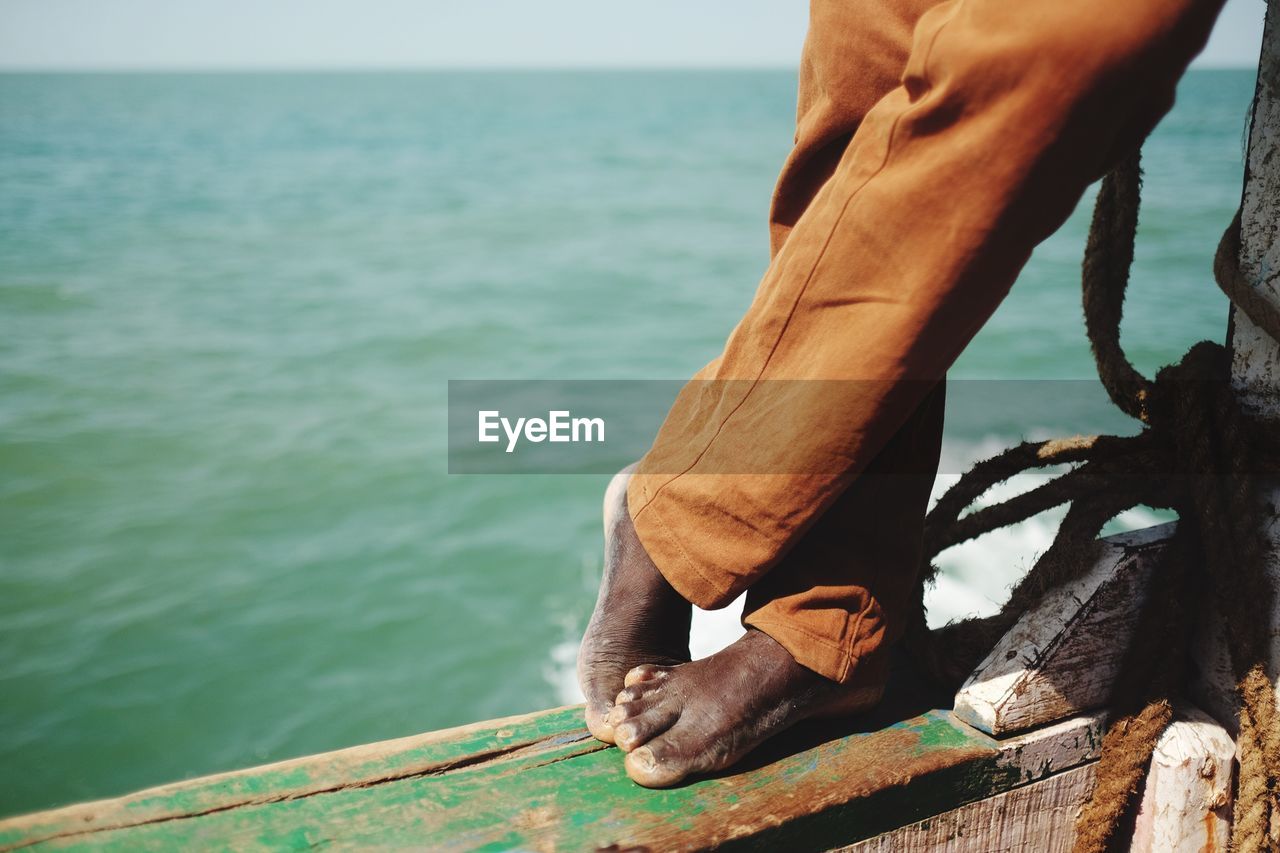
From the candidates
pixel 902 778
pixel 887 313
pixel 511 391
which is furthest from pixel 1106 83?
pixel 511 391

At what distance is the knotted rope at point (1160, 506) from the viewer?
100cm

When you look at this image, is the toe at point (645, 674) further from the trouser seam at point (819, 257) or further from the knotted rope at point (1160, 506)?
the knotted rope at point (1160, 506)

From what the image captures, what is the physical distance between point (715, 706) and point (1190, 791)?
53 centimetres

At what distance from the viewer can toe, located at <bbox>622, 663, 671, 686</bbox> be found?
3.36 feet

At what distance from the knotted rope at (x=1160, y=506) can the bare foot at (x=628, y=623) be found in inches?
11.3

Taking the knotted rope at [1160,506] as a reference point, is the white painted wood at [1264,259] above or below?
above

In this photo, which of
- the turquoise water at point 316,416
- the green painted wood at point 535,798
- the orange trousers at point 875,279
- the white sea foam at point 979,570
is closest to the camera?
the orange trousers at point 875,279

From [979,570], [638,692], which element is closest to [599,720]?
[638,692]

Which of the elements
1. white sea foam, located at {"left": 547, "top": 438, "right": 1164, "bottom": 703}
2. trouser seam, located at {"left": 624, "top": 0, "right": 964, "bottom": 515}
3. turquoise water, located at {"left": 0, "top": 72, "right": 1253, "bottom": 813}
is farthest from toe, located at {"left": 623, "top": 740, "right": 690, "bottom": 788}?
white sea foam, located at {"left": 547, "top": 438, "right": 1164, "bottom": 703}

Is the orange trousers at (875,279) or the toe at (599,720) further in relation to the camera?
the toe at (599,720)

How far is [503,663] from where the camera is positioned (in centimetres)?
427

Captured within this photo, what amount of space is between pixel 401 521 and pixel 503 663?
1.29 metres

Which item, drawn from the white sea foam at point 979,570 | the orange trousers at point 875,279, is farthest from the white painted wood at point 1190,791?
the white sea foam at point 979,570

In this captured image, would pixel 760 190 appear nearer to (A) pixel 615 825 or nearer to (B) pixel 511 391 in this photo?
(B) pixel 511 391
